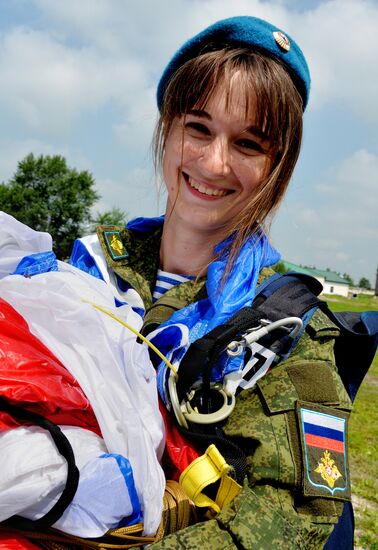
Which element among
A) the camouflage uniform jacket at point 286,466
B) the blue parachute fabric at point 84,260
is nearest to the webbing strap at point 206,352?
the camouflage uniform jacket at point 286,466

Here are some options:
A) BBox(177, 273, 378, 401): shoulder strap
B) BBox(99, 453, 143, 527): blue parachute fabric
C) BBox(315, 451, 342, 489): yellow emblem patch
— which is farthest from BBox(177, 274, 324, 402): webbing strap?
BBox(315, 451, 342, 489): yellow emblem patch

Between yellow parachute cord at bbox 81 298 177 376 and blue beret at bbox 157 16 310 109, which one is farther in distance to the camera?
blue beret at bbox 157 16 310 109

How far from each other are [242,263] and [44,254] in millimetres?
686

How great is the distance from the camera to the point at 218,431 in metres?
1.41

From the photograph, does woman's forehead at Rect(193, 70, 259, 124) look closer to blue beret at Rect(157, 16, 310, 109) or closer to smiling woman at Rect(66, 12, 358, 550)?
smiling woman at Rect(66, 12, 358, 550)

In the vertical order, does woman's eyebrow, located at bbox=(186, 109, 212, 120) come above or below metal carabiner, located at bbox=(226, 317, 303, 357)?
above

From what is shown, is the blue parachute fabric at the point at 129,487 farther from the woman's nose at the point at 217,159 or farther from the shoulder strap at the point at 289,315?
the woman's nose at the point at 217,159

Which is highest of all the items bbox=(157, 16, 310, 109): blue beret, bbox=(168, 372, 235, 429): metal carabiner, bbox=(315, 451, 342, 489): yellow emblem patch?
bbox=(157, 16, 310, 109): blue beret

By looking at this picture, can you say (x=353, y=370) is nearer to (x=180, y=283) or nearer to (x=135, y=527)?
(x=180, y=283)

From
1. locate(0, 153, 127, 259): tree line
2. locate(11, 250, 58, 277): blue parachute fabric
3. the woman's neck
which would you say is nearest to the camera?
locate(11, 250, 58, 277): blue parachute fabric

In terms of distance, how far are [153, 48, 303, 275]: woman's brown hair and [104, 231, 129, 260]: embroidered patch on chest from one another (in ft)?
1.51

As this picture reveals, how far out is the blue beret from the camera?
1776 millimetres

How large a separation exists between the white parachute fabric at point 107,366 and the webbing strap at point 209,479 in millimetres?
75

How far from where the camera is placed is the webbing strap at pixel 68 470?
1.14 m
